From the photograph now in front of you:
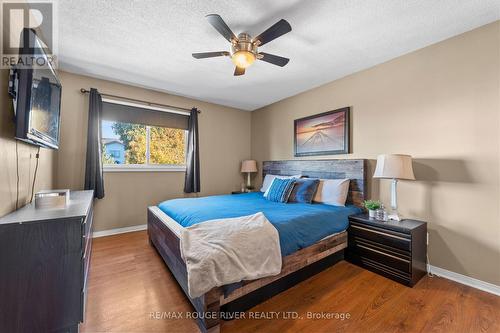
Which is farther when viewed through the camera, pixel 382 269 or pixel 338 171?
pixel 338 171

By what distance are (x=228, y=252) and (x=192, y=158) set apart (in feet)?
9.31

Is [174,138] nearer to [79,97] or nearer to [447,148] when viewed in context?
[79,97]

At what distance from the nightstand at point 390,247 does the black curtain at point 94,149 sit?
3645mm

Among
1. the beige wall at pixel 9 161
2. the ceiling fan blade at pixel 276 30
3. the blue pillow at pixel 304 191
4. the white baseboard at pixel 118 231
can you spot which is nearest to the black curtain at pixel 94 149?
the white baseboard at pixel 118 231

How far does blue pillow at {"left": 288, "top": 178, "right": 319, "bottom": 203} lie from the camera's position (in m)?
2.88

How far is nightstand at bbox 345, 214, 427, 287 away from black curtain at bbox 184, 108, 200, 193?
110 inches

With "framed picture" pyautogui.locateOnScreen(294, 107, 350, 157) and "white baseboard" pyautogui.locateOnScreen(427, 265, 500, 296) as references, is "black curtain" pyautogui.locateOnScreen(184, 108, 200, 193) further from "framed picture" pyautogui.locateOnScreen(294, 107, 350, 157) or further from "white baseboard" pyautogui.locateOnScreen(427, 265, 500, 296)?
"white baseboard" pyautogui.locateOnScreen(427, 265, 500, 296)

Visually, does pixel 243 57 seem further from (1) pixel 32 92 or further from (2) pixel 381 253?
(2) pixel 381 253

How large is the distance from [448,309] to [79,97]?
4.99m

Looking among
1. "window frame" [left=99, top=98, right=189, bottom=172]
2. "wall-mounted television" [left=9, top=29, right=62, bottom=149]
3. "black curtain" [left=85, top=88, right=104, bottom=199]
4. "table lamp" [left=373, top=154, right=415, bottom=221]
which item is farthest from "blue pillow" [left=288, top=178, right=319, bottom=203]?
"black curtain" [left=85, top=88, right=104, bottom=199]

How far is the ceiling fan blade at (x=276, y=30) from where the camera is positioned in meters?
1.70

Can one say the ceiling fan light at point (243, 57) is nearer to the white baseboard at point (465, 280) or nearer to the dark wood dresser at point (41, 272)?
the dark wood dresser at point (41, 272)

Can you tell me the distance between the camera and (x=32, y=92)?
1384 mm

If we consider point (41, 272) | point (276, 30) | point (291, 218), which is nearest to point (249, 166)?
point (291, 218)
